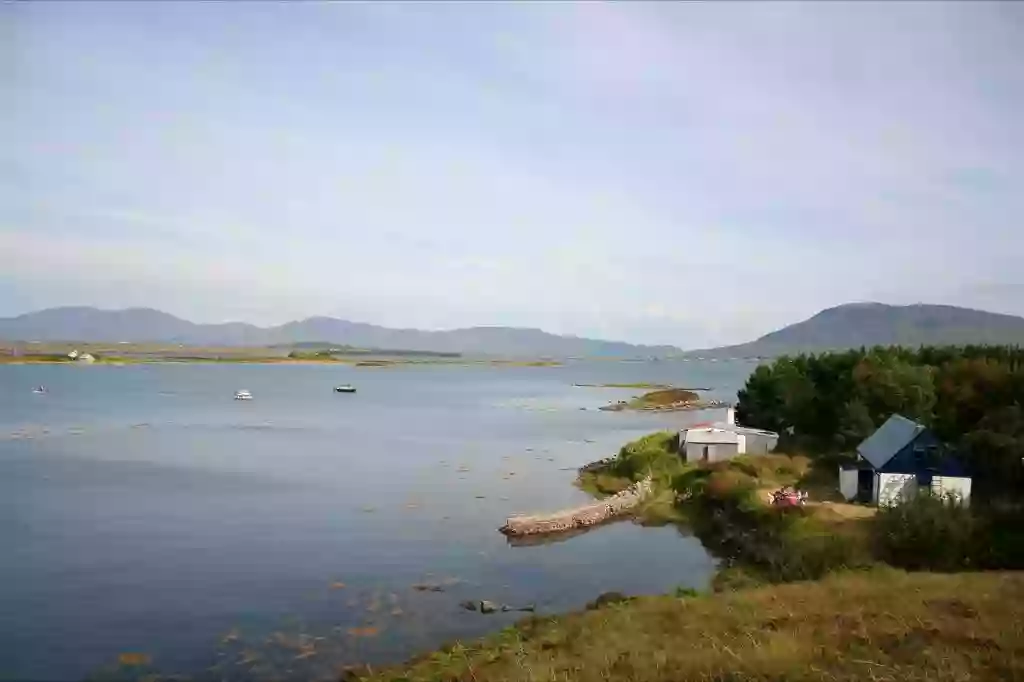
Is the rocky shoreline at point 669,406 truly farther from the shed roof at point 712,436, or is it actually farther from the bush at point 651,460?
the shed roof at point 712,436

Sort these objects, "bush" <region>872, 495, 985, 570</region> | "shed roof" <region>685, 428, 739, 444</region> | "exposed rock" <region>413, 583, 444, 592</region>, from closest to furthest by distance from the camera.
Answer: "bush" <region>872, 495, 985, 570</region>
"exposed rock" <region>413, 583, 444, 592</region>
"shed roof" <region>685, 428, 739, 444</region>

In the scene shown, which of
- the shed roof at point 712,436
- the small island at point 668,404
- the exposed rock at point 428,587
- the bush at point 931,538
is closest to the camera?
the bush at point 931,538


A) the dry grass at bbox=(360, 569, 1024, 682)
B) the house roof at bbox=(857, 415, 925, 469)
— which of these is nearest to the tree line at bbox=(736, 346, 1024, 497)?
the house roof at bbox=(857, 415, 925, 469)

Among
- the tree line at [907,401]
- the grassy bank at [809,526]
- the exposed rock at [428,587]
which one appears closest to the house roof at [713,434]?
the tree line at [907,401]

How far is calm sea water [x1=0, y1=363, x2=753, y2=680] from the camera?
16.2m

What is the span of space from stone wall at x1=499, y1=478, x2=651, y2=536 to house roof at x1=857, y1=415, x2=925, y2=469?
8697 mm

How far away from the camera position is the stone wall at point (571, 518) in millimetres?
26641

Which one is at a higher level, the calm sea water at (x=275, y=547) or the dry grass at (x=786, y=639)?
the dry grass at (x=786, y=639)

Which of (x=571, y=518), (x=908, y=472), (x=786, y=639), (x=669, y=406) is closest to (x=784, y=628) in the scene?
(x=786, y=639)

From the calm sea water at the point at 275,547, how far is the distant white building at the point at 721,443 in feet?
19.9

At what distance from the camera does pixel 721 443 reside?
117 feet

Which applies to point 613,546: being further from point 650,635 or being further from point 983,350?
point 983,350

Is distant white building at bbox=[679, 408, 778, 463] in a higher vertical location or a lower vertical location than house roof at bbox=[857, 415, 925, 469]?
lower

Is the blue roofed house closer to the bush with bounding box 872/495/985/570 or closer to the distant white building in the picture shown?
the bush with bounding box 872/495/985/570
